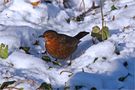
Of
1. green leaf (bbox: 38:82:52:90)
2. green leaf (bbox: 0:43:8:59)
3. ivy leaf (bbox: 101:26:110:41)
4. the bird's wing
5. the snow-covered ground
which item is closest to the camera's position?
green leaf (bbox: 38:82:52:90)

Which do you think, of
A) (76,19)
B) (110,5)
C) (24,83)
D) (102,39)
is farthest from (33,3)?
(24,83)

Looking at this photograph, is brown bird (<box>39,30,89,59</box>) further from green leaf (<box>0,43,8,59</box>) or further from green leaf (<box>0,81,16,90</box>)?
green leaf (<box>0,81,16,90</box>)

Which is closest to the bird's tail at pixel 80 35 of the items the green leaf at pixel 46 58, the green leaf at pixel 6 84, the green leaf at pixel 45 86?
the green leaf at pixel 46 58

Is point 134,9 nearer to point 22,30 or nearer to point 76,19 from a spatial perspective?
point 76,19

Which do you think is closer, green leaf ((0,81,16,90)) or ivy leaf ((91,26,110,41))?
green leaf ((0,81,16,90))

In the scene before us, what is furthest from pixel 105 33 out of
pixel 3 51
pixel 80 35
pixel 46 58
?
pixel 3 51

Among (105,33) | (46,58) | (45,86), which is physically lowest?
(45,86)

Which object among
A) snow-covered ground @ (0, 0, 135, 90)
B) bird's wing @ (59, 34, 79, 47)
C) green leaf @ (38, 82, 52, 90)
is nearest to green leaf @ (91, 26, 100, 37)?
snow-covered ground @ (0, 0, 135, 90)

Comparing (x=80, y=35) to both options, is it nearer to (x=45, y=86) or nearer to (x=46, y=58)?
(x=46, y=58)

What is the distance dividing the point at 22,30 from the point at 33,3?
0.84m

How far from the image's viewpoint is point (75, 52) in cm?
495

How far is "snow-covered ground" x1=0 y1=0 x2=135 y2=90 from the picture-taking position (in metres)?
4.09

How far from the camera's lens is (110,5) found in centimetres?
611

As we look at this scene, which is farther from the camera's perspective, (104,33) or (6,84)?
(104,33)
